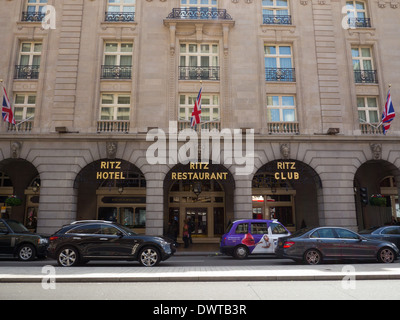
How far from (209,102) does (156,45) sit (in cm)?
519

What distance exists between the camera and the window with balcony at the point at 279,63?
20.5m

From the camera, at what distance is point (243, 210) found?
18.6m

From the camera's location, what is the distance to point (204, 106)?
20.1m

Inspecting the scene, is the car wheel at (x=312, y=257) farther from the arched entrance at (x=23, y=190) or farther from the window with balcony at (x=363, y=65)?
the arched entrance at (x=23, y=190)

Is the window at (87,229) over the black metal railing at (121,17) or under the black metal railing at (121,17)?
under

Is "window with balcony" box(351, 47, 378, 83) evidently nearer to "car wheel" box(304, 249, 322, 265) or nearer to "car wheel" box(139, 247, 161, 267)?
"car wheel" box(304, 249, 322, 265)

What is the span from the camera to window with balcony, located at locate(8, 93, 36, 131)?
63.5 feet

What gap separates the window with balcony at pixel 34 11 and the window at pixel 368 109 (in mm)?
21963

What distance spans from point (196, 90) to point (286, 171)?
7.67 metres

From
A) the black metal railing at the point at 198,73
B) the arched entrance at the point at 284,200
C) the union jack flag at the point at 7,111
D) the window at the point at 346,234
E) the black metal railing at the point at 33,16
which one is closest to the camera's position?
the window at the point at 346,234

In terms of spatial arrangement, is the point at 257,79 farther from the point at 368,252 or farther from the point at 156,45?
the point at 368,252

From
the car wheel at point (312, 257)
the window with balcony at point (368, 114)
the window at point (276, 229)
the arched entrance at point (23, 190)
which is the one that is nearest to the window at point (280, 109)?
the window with balcony at point (368, 114)

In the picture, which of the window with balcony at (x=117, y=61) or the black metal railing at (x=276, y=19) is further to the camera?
the black metal railing at (x=276, y=19)
